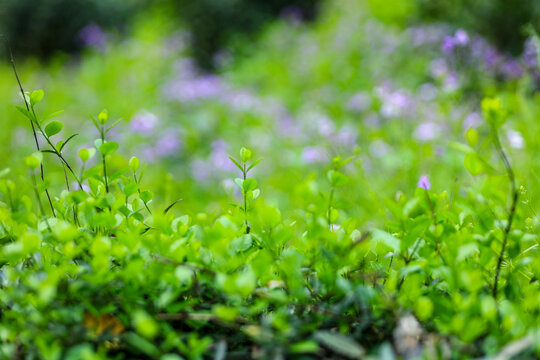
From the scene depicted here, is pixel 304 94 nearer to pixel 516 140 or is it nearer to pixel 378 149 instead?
pixel 378 149

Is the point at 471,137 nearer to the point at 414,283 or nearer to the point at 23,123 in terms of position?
the point at 414,283

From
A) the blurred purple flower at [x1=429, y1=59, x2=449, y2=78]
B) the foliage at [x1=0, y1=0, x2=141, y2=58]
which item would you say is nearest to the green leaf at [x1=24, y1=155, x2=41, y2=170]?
the blurred purple flower at [x1=429, y1=59, x2=449, y2=78]

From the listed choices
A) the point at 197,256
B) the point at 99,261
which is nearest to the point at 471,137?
the point at 197,256

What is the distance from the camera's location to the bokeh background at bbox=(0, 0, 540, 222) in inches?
126

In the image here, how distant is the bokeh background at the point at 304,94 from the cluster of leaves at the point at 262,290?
184 mm

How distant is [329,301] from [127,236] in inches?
15.2

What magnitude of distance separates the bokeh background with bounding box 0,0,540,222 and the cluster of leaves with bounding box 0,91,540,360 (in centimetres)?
18

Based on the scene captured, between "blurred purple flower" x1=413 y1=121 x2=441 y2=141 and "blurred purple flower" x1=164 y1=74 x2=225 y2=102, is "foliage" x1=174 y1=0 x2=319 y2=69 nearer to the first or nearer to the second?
"blurred purple flower" x1=164 y1=74 x2=225 y2=102

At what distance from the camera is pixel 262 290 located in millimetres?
819

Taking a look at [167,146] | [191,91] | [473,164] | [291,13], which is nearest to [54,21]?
[291,13]

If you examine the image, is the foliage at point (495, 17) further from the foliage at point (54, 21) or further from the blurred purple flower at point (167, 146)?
the foliage at point (54, 21)

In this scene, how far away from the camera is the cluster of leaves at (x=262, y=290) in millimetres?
717

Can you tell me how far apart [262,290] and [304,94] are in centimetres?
521

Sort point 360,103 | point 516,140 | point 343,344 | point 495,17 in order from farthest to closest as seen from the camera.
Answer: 1. point 495,17
2. point 360,103
3. point 516,140
4. point 343,344
